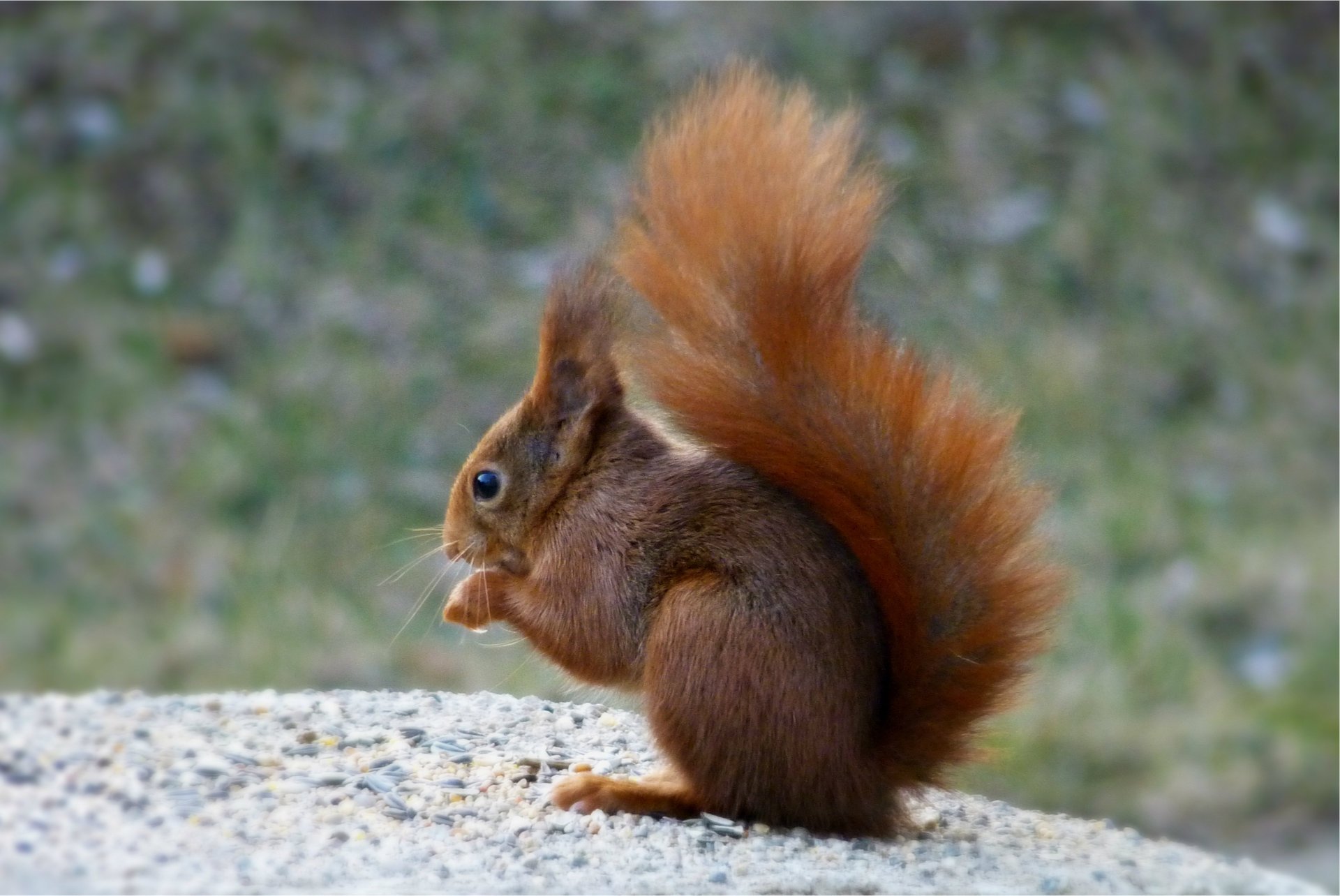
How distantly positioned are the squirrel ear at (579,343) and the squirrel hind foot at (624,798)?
39 centimetres

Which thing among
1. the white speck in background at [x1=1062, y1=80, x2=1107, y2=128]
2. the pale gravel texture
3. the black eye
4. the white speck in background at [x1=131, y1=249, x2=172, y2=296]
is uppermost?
the white speck in background at [x1=1062, y1=80, x2=1107, y2=128]

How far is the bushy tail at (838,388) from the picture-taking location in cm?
146

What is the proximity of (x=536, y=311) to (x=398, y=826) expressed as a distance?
2352mm

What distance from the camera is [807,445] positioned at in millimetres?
1486

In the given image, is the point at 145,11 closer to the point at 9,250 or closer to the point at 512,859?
the point at 9,250

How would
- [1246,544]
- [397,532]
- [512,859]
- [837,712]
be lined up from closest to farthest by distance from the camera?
1. [512,859]
2. [837,712]
3. [397,532]
4. [1246,544]

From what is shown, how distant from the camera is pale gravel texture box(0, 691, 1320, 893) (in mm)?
1145

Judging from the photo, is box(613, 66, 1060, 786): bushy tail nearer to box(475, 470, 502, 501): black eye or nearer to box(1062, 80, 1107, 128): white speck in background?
box(475, 470, 502, 501): black eye

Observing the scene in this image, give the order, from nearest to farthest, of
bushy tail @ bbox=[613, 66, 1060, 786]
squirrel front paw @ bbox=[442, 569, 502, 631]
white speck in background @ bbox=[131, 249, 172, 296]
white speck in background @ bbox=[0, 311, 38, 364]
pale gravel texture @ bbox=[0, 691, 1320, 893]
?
pale gravel texture @ bbox=[0, 691, 1320, 893] → bushy tail @ bbox=[613, 66, 1060, 786] → squirrel front paw @ bbox=[442, 569, 502, 631] → white speck in background @ bbox=[0, 311, 38, 364] → white speck in background @ bbox=[131, 249, 172, 296]

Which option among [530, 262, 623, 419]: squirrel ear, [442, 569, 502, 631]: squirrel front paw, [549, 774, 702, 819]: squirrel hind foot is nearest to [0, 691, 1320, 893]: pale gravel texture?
[549, 774, 702, 819]: squirrel hind foot

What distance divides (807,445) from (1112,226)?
3060 millimetres

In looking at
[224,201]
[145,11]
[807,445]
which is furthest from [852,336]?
[145,11]

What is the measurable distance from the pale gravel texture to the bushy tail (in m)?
0.18

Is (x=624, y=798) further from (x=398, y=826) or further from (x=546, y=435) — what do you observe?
(x=546, y=435)
